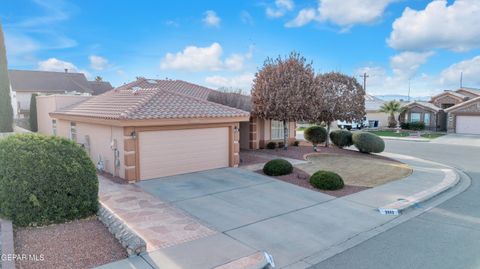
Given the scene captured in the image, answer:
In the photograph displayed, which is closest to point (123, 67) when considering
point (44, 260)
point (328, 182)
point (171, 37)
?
point (171, 37)

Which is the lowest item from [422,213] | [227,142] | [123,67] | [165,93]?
[422,213]

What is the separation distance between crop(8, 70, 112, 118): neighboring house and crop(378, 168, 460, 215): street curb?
123 feet

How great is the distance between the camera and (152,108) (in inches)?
489

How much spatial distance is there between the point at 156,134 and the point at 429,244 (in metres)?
9.30

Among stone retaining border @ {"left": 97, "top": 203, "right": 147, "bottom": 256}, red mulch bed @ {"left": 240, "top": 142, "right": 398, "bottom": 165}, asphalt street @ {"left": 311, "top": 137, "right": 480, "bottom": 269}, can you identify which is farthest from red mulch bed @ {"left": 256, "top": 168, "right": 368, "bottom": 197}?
stone retaining border @ {"left": 97, "top": 203, "right": 147, "bottom": 256}

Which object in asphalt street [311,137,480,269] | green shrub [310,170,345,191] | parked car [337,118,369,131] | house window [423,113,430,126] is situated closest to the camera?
asphalt street [311,137,480,269]

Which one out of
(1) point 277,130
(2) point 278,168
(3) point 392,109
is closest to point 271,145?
(1) point 277,130

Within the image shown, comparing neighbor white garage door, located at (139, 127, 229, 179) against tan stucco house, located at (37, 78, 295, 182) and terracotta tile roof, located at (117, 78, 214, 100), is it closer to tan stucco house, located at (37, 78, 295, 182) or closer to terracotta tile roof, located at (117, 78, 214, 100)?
tan stucco house, located at (37, 78, 295, 182)

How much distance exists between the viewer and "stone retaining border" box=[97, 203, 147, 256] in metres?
6.08

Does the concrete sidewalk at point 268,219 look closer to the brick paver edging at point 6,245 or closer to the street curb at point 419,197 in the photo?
the street curb at point 419,197

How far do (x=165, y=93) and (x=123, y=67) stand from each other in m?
10.4

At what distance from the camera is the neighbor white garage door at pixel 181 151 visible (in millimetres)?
11977

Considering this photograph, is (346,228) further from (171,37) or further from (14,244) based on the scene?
(171,37)

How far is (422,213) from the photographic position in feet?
30.1
